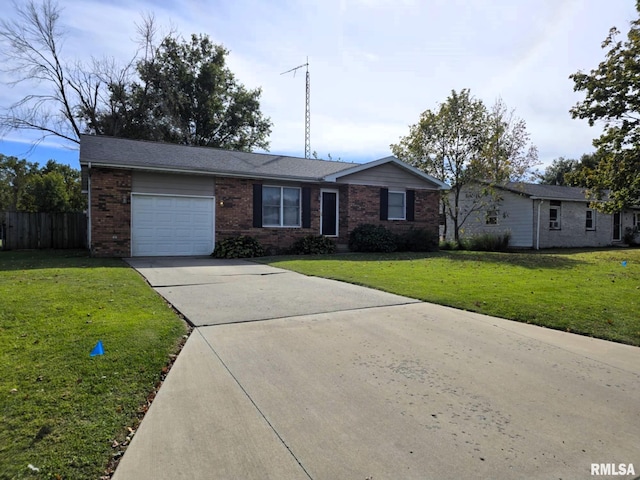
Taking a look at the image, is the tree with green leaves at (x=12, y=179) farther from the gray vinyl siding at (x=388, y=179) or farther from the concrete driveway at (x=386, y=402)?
the concrete driveway at (x=386, y=402)

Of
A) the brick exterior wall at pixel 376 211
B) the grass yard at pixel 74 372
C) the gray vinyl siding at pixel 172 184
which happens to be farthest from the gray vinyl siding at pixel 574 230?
the grass yard at pixel 74 372

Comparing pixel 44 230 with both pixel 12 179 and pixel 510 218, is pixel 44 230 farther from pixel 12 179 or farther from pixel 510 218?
pixel 12 179

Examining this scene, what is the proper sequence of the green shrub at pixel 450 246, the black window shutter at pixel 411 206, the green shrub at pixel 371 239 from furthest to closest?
the green shrub at pixel 450 246 → the black window shutter at pixel 411 206 → the green shrub at pixel 371 239

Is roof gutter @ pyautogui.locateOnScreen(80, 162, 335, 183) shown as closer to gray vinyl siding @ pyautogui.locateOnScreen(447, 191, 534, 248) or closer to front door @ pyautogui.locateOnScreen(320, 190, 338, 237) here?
front door @ pyautogui.locateOnScreen(320, 190, 338, 237)

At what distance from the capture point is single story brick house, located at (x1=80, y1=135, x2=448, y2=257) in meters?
12.2

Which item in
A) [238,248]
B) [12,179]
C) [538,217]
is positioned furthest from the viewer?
[12,179]

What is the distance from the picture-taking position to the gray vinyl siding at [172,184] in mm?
12547

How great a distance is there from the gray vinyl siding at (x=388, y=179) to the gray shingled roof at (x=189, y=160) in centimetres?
122

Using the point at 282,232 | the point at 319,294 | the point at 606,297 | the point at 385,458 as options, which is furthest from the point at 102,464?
the point at 282,232

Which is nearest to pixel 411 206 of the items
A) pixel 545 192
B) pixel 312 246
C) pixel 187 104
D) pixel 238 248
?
pixel 312 246

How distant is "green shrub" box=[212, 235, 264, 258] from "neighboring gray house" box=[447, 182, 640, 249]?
12169 millimetres

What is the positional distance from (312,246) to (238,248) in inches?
114

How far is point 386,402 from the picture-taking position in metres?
2.99

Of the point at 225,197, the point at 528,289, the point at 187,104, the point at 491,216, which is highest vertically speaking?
the point at 187,104
